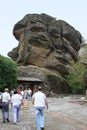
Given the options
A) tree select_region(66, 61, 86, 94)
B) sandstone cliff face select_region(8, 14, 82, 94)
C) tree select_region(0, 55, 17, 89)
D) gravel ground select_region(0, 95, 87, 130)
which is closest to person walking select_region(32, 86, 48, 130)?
gravel ground select_region(0, 95, 87, 130)

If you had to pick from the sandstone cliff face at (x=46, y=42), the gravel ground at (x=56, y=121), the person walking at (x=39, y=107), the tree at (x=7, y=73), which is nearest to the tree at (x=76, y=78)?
the sandstone cliff face at (x=46, y=42)

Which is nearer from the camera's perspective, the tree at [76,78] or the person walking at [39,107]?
the person walking at [39,107]

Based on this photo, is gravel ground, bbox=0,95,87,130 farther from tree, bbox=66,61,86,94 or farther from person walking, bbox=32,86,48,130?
tree, bbox=66,61,86,94

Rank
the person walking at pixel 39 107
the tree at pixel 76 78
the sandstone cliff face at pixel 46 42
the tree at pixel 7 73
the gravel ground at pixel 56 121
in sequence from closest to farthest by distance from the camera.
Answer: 1. the person walking at pixel 39 107
2. the gravel ground at pixel 56 121
3. the tree at pixel 7 73
4. the tree at pixel 76 78
5. the sandstone cliff face at pixel 46 42

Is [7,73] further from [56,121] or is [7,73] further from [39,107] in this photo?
[39,107]

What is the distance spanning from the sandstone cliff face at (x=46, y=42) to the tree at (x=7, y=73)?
2141 cm

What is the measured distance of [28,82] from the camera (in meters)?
66.6

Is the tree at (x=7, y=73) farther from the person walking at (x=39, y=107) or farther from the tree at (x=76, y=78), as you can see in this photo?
the person walking at (x=39, y=107)

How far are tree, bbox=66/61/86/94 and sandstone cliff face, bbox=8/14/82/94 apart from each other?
3.88m

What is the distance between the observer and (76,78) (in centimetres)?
6869

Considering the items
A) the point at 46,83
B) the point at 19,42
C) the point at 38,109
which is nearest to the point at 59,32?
the point at 19,42

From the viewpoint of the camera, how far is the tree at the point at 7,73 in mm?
52438

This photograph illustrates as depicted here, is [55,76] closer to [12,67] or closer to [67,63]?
[67,63]

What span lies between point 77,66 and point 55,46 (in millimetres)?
9203
